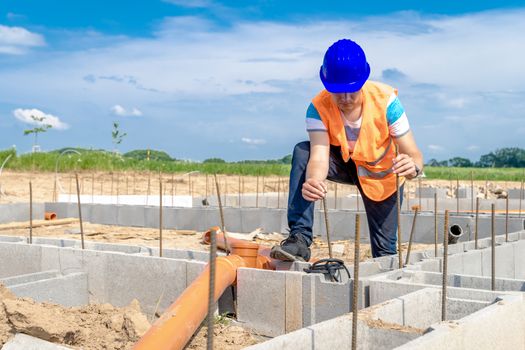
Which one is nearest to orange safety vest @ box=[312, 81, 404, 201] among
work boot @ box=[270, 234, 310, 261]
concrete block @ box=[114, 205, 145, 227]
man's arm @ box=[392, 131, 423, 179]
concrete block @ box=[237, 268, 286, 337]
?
man's arm @ box=[392, 131, 423, 179]

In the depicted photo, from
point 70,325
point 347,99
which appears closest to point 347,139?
point 347,99

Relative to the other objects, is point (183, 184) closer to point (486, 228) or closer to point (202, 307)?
point (486, 228)

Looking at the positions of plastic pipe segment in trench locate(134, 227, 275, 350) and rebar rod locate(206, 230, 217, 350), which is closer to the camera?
rebar rod locate(206, 230, 217, 350)

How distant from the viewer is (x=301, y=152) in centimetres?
427

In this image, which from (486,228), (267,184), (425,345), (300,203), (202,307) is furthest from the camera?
(267,184)

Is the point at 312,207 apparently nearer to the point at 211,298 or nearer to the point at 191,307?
the point at 191,307

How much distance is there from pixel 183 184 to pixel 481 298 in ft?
47.9

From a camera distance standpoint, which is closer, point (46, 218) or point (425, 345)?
point (425, 345)

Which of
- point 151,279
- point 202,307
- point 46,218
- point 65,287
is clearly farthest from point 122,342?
point 46,218

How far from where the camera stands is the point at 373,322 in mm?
2998

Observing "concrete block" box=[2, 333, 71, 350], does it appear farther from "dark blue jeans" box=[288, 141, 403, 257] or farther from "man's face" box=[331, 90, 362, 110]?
"man's face" box=[331, 90, 362, 110]

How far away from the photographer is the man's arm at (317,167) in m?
3.79

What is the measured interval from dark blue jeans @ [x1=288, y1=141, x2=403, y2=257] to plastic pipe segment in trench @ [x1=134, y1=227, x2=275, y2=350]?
0.33m

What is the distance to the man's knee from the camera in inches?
167
